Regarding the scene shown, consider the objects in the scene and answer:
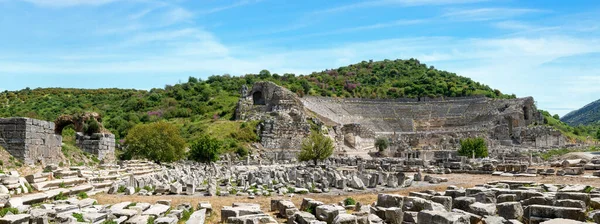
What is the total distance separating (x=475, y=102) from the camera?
3007 inches

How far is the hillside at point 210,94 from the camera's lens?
60312mm

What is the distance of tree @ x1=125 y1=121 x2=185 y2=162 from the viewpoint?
34250 mm

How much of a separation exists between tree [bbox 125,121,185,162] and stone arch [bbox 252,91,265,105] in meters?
31.8

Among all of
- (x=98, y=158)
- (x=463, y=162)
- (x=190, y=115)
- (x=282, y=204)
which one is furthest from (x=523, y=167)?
(x=190, y=115)

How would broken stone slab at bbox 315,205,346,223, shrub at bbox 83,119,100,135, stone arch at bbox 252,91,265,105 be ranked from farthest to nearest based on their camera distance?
stone arch at bbox 252,91,265,105
shrub at bbox 83,119,100,135
broken stone slab at bbox 315,205,346,223

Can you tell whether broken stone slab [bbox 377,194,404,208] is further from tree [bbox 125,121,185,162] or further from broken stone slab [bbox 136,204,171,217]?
tree [bbox 125,121,185,162]

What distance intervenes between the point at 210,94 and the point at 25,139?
56.6m

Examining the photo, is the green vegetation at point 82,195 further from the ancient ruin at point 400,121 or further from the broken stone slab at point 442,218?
the ancient ruin at point 400,121

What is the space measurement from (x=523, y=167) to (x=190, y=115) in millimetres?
42882

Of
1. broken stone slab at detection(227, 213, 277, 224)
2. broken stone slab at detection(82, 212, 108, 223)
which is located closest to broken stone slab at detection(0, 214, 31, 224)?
broken stone slab at detection(82, 212, 108, 223)

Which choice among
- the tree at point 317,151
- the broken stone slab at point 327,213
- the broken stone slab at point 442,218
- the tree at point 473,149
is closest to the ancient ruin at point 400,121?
the tree at point 473,149

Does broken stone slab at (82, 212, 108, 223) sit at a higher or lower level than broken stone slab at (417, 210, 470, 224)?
lower

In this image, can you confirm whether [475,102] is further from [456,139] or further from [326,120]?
[326,120]

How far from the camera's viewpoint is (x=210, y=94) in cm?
7631
